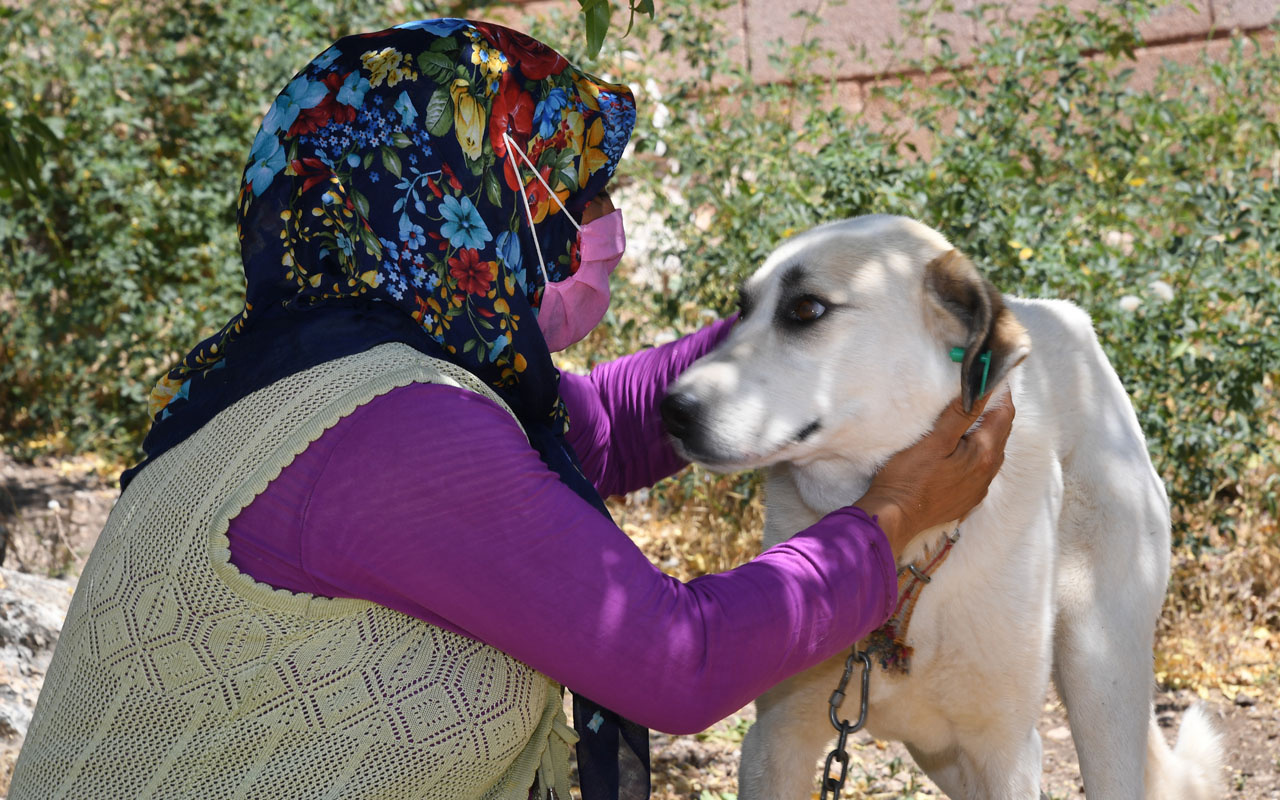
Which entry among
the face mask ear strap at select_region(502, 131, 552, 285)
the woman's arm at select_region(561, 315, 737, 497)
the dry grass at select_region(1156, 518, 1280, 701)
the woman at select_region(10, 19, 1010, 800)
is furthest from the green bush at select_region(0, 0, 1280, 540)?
the woman at select_region(10, 19, 1010, 800)

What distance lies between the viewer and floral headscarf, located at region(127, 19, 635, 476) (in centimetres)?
175

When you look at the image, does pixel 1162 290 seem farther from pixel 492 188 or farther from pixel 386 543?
pixel 386 543

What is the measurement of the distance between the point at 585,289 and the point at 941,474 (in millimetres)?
694

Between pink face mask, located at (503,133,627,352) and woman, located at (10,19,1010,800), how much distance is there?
0.19 metres

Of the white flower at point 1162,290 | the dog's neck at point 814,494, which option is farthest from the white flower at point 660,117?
the dog's neck at point 814,494

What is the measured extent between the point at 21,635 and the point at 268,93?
2816 millimetres

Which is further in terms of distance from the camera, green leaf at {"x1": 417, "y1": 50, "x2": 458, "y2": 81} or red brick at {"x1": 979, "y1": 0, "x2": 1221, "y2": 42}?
red brick at {"x1": 979, "y1": 0, "x2": 1221, "y2": 42}

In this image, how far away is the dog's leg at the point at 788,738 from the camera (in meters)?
2.29

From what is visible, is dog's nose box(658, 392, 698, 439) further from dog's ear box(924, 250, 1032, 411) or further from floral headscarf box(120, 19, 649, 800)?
dog's ear box(924, 250, 1032, 411)

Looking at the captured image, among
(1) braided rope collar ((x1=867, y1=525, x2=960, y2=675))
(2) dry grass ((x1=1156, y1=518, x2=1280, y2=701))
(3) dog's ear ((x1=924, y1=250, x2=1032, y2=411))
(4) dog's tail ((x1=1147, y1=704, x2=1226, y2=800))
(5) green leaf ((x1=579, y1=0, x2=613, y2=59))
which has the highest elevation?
(5) green leaf ((x1=579, y1=0, x2=613, y2=59))

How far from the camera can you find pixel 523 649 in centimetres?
163

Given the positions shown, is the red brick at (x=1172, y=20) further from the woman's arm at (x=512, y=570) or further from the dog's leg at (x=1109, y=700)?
the woman's arm at (x=512, y=570)

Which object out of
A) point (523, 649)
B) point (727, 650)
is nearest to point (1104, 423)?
point (727, 650)

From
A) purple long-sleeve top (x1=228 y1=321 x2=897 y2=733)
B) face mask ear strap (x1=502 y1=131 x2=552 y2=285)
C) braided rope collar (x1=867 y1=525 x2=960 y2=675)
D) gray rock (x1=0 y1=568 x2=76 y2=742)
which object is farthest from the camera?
gray rock (x1=0 y1=568 x2=76 y2=742)
